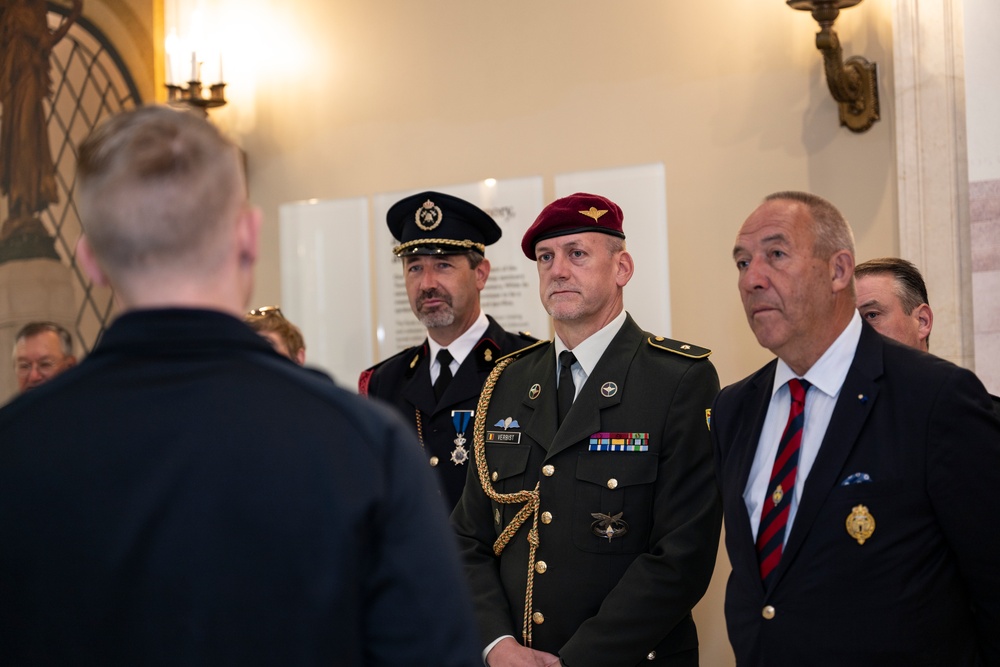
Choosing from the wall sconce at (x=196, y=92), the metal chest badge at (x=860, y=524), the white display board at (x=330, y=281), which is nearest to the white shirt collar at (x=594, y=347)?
the metal chest badge at (x=860, y=524)

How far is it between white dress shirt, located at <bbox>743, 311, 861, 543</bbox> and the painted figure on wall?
3661mm

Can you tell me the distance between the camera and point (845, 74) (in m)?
3.66

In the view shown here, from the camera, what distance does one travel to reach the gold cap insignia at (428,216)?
140 inches

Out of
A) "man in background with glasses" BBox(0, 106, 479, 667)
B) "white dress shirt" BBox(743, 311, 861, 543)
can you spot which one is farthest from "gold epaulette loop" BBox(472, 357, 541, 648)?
"man in background with glasses" BBox(0, 106, 479, 667)

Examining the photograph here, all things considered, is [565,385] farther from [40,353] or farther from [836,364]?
[40,353]

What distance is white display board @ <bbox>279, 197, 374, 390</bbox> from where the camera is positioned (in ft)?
15.8

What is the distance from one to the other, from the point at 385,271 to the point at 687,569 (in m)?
2.58

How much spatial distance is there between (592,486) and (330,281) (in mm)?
2527

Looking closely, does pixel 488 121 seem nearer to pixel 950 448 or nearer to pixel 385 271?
pixel 385 271

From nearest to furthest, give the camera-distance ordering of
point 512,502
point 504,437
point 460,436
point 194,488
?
point 194,488 < point 512,502 < point 504,437 < point 460,436

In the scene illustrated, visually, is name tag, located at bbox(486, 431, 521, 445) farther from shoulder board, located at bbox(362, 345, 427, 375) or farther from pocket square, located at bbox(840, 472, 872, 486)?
pocket square, located at bbox(840, 472, 872, 486)

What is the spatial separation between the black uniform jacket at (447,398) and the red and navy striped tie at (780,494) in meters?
1.29

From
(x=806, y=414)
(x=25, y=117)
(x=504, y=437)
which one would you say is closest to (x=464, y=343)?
(x=504, y=437)

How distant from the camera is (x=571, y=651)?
248 cm
